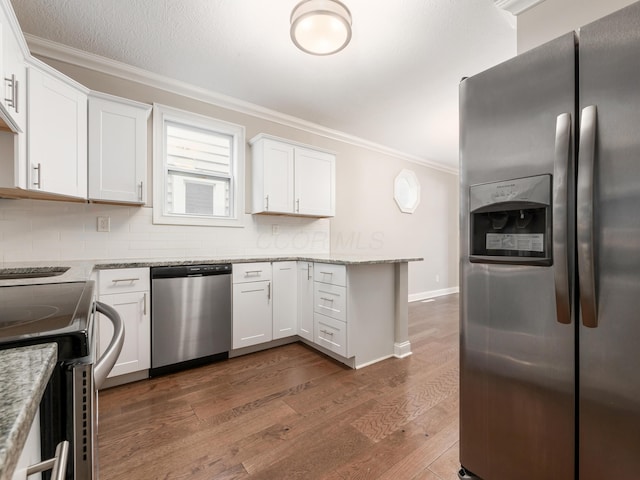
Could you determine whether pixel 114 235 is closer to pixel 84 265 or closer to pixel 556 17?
pixel 84 265

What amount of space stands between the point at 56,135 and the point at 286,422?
2400mm

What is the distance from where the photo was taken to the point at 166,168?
A: 286 centimetres

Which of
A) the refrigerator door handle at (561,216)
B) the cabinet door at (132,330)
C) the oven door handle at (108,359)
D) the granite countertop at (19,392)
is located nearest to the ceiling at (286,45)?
the refrigerator door handle at (561,216)

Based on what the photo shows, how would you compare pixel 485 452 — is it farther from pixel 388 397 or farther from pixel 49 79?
pixel 49 79

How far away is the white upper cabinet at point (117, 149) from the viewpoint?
2.25 metres

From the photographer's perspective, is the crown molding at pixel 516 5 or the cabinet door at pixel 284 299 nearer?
the crown molding at pixel 516 5

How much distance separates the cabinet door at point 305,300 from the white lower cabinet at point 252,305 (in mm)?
314

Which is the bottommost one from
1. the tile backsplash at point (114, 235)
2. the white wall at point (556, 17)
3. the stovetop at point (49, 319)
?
the stovetop at point (49, 319)

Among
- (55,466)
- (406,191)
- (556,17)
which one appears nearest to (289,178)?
(556,17)

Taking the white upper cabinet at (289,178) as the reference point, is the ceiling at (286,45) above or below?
above

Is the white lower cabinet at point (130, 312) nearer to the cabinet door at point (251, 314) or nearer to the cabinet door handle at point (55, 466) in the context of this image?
the cabinet door at point (251, 314)

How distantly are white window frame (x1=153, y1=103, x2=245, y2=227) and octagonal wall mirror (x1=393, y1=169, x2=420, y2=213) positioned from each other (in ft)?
8.95

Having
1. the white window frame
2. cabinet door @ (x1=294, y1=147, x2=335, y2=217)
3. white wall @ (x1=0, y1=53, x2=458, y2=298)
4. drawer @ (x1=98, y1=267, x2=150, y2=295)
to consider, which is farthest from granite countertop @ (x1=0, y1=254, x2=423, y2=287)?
cabinet door @ (x1=294, y1=147, x2=335, y2=217)

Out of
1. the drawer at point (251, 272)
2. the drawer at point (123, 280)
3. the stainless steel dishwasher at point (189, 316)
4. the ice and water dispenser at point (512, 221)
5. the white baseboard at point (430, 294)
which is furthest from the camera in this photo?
the white baseboard at point (430, 294)
